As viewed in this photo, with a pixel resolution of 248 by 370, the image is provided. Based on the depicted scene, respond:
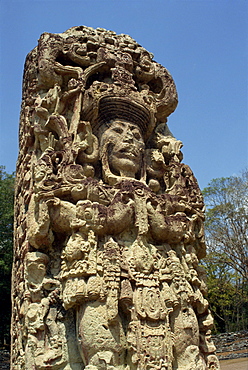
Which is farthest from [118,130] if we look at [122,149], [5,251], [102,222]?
[5,251]

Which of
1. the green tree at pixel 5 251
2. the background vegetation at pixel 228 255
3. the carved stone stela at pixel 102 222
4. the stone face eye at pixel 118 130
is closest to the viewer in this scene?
the carved stone stela at pixel 102 222

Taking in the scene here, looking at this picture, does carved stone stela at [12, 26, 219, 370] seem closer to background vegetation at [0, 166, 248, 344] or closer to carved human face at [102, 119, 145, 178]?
carved human face at [102, 119, 145, 178]

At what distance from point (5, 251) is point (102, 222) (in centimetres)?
1061

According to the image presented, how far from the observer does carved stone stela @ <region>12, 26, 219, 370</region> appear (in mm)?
3604

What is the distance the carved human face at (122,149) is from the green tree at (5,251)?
8677mm

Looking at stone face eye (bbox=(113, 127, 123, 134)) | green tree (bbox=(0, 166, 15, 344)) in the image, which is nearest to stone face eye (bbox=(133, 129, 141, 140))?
stone face eye (bbox=(113, 127, 123, 134))

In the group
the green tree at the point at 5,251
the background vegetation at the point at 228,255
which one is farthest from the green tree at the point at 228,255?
the green tree at the point at 5,251

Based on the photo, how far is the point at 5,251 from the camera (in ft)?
44.5

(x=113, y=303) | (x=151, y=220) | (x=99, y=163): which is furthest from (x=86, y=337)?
(x=99, y=163)

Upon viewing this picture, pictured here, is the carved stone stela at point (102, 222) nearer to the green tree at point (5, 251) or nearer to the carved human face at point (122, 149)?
the carved human face at point (122, 149)

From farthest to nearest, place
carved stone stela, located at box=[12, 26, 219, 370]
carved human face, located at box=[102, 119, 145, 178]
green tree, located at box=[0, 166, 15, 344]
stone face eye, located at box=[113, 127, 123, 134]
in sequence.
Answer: green tree, located at box=[0, 166, 15, 344]
stone face eye, located at box=[113, 127, 123, 134]
carved human face, located at box=[102, 119, 145, 178]
carved stone stela, located at box=[12, 26, 219, 370]

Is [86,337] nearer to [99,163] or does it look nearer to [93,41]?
[99,163]

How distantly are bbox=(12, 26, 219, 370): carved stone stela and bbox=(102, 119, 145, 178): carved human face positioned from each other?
0.01 meters

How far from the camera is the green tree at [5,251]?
1271cm
